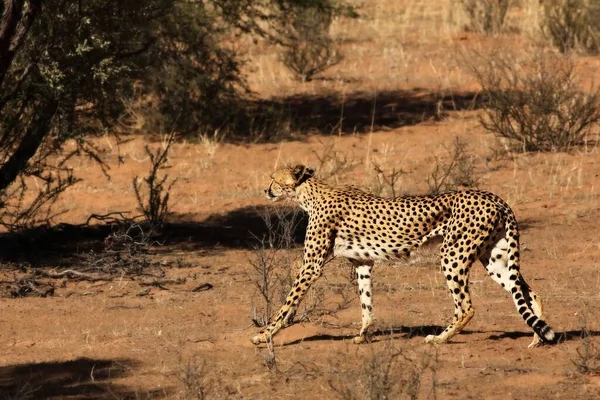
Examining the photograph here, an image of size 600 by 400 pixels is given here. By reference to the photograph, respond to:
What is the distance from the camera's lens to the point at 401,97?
18469 millimetres

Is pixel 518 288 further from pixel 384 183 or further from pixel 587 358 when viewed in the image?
pixel 384 183

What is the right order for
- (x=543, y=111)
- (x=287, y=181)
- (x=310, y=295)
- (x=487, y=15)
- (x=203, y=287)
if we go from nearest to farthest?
(x=287, y=181) < (x=310, y=295) < (x=203, y=287) < (x=543, y=111) < (x=487, y=15)

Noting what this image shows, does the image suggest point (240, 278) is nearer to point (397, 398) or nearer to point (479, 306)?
point (479, 306)

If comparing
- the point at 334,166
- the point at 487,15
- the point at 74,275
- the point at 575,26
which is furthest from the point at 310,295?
the point at 487,15

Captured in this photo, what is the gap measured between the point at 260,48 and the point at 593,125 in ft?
24.6

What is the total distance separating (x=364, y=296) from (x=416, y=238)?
0.55 metres

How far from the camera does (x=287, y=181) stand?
8164mm

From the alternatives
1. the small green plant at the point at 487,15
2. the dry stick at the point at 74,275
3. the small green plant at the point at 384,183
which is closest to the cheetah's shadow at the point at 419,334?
the dry stick at the point at 74,275

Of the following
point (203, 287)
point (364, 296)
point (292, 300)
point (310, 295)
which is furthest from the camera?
point (203, 287)

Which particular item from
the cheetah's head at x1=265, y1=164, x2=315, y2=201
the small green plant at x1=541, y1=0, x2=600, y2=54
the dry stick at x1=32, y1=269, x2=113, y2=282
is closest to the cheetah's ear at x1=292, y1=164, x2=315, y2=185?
the cheetah's head at x1=265, y1=164, x2=315, y2=201

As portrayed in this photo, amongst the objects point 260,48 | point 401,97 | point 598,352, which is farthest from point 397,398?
point 260,48

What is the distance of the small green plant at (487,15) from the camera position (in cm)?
2162

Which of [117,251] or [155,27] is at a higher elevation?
[155,27]

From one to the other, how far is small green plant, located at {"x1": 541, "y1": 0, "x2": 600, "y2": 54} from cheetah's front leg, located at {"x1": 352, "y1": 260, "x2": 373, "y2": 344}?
1221 centimetres
